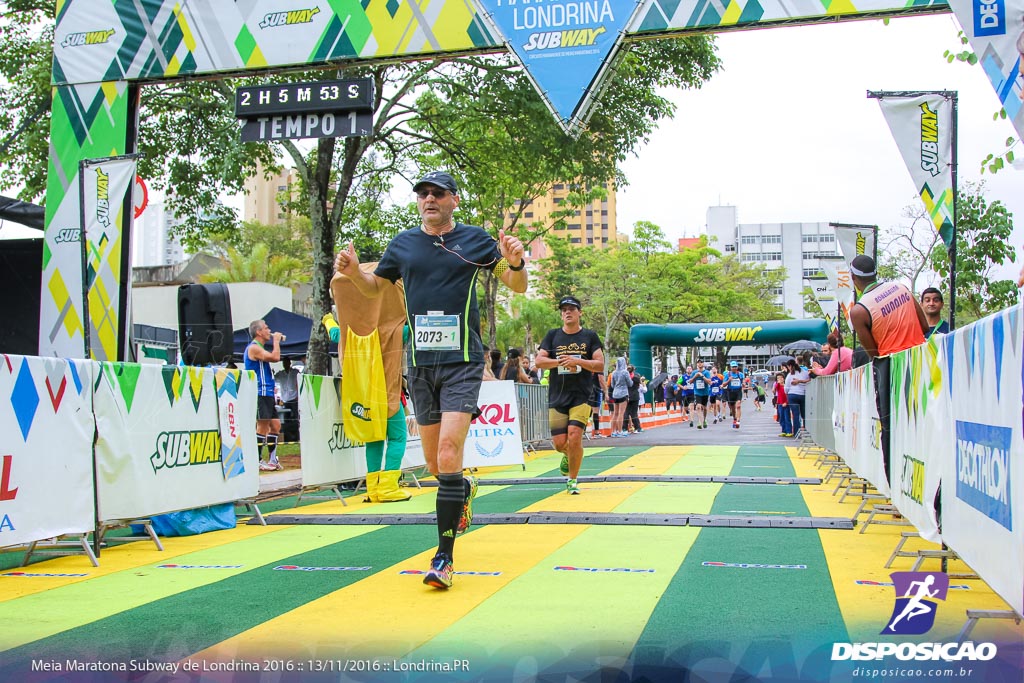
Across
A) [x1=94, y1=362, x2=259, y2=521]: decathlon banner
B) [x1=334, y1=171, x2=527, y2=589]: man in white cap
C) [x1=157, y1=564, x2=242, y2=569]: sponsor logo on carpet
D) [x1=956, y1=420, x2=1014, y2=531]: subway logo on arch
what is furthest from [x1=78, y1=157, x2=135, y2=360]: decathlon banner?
[x1=956, y1=420, x2=1014, y2=531]: subway logo on arch

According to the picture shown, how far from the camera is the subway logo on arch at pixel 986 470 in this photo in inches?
148

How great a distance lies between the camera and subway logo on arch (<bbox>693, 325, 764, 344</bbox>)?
44.0m

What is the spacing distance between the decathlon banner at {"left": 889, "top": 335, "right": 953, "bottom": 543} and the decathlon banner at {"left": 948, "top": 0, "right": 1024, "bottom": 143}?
2.27 metres

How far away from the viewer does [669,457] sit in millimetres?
16016

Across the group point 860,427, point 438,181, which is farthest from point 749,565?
point 860,427

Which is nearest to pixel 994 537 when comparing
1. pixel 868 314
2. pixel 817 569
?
pixel 817 569

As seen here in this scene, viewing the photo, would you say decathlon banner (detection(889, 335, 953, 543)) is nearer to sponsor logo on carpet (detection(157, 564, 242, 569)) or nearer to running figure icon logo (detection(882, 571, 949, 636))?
running figure icon logo (detection(882, 571, 949, 636))

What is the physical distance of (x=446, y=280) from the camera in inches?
218

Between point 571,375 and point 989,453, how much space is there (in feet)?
19.8

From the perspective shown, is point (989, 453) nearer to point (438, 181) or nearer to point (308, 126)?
point (438, 181)

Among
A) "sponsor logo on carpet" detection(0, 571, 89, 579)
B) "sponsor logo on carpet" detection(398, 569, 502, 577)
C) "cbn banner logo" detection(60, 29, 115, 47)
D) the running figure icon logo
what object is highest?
"cbn banner logo" detection(60, 29, 115, 47)

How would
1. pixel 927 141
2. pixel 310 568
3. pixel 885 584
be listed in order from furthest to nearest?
pixel 927 141, pixel 310 568, pixel 885 584

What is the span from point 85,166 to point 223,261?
45957 millimetres

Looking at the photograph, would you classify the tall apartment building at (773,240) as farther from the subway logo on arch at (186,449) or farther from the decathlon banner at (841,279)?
the subway logo on arch at (186,449)
